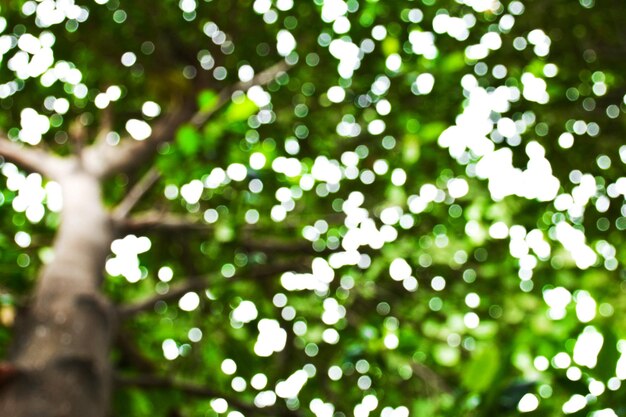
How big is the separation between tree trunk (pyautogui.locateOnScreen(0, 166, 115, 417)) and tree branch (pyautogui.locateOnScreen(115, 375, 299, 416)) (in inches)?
9.8

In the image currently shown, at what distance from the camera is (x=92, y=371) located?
2506mm

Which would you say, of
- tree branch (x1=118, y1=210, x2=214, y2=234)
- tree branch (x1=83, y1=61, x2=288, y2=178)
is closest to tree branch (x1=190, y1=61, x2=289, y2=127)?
tree branch (x1=83, y1=61, x2=288, y2=178)

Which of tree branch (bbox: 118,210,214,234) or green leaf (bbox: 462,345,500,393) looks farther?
tree branch (bbox: 118,210,214,234)

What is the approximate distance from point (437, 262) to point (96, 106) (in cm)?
314

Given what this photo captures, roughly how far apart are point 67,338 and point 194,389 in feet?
2.12

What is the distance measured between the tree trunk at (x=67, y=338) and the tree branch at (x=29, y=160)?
69cm

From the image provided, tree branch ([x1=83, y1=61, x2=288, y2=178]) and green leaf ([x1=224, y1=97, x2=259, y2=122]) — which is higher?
green leaf ([x1=224, y1=97, x2=259, y2=122])

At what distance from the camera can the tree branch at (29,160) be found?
158 inches

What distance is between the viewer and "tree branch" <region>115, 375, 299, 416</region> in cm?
281

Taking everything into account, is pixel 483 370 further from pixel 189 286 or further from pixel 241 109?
pixel 189 286

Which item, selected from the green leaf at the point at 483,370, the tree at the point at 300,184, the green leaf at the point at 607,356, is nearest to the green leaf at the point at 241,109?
the tree at the point at 300,184

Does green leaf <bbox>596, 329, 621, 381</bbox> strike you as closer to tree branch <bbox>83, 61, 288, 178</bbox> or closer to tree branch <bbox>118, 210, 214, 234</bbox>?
tree branch <bbox>118, 210, 214, 234</bbox>

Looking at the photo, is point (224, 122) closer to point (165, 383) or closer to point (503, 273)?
point (165, 383)

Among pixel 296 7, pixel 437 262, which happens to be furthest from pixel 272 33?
pixel 437 262
